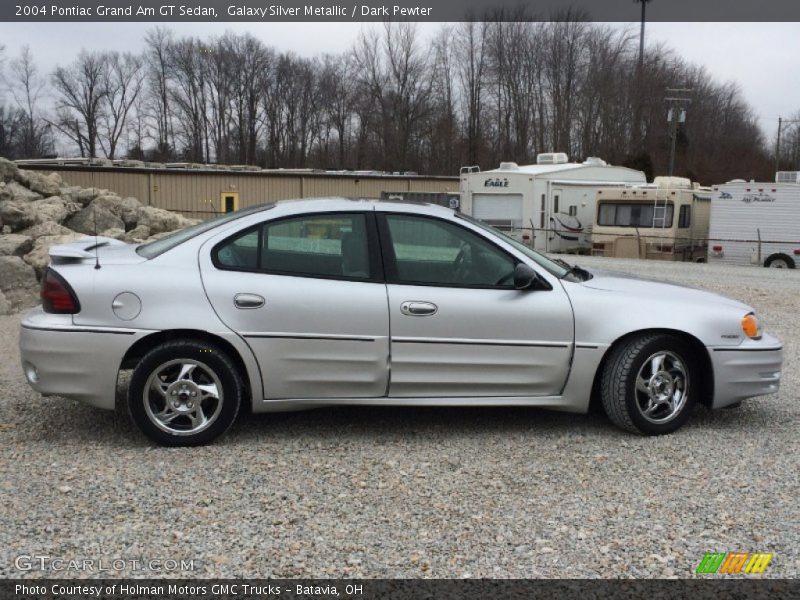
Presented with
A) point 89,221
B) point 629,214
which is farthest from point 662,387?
point 629,214

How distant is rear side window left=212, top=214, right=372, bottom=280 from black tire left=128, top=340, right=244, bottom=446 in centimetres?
59

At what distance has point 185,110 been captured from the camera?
222 feet

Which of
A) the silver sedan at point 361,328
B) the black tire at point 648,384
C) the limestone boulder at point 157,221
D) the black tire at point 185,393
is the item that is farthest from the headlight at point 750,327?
the limestone boulder at point 157,221

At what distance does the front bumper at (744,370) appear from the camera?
5270 mm

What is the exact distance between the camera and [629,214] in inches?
953

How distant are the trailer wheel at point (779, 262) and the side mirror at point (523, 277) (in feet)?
64.8

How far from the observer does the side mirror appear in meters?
5.04

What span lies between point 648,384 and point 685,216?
2052 cm

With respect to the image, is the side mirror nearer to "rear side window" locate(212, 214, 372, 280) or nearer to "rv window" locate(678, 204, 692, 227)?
"rear side window" locate(212, 214, 372, 280)

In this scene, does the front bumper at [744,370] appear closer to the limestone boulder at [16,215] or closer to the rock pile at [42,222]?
the rock pile at [42,222]

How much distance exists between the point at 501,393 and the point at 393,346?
2.53 ft

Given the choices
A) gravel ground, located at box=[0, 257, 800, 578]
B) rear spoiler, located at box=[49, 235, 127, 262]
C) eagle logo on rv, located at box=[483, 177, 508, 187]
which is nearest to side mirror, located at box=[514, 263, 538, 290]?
gravel ground, located at box=[0, 257, 800, 578]

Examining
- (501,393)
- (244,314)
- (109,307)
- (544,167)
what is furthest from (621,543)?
(544,167)

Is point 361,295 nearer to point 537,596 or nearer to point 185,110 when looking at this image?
point 537,596
